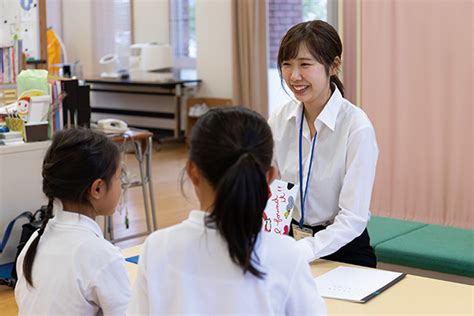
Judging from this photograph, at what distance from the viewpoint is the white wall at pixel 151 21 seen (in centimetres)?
910

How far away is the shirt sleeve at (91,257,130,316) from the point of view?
5.67ft

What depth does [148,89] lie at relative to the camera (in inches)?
348

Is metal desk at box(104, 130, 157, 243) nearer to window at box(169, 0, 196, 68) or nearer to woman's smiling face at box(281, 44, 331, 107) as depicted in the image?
woman's smiling face at box(281, 44, 331, 107)

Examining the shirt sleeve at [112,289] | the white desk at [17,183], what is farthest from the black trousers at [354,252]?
the white desk at [17,183]

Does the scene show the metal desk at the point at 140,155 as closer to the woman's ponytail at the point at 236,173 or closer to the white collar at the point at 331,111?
the white collar at the point at 331,111

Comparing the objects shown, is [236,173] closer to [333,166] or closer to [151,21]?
[333,166]

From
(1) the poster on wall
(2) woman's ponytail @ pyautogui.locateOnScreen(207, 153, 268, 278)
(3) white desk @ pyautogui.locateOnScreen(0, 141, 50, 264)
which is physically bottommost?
(3) white desk @ pyautogui.locateOnScreen(0, 141, 50, 264)

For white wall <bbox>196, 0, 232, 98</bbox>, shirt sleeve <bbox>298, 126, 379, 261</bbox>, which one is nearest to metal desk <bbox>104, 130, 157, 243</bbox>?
shirt sleeve <bbox>298, 126, 379, 261</bbox>

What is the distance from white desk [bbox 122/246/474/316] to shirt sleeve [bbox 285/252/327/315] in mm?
479

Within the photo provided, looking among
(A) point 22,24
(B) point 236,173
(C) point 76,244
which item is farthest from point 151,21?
(B) point 236,173

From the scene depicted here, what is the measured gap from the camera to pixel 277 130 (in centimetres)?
241

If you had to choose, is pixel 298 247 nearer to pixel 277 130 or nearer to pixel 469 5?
pixel 277 130

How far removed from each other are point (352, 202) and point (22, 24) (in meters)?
3.34

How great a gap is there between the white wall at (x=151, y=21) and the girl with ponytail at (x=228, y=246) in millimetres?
7942
